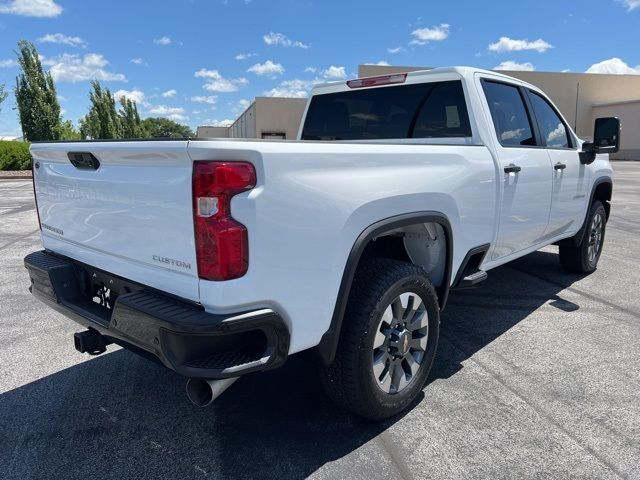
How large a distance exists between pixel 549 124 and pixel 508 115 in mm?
911

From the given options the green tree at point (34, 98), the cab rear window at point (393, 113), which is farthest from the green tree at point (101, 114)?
the cab rear window at point (393, 113)

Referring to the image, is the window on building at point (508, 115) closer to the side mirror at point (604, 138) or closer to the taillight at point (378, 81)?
the taillight at point (378, 81)

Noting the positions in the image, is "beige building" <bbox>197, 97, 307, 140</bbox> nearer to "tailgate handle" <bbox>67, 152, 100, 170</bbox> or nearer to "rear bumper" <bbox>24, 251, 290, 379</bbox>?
"tailgate handle" <bbox>67, 152, 100, 170</bbox>

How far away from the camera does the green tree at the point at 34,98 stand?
27531mm

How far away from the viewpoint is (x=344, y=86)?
A: 4520 millimetres

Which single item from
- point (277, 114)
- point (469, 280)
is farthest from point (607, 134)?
point (277, 114)

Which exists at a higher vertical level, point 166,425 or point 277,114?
point 277,114

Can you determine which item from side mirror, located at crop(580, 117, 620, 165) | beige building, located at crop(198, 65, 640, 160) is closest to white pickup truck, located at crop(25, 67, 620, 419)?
side mirror, located at crop(580, 117, 620, 165)

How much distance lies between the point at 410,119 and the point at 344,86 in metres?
0.81

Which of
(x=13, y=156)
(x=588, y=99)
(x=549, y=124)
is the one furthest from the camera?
(x=588, y=99)

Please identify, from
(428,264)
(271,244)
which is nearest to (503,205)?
(428,264)

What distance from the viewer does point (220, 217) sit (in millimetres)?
2010

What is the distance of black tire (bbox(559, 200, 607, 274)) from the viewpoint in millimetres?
5660

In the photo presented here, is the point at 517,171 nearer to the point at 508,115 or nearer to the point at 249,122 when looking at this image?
the point at 508,115
